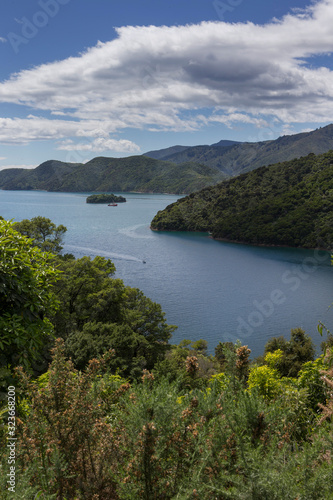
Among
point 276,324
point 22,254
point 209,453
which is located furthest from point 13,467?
point 276,324

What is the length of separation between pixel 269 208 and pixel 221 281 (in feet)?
150

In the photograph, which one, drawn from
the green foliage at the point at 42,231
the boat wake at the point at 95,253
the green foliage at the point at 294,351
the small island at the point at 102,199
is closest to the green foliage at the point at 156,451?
the green foliage at the point at 294,351

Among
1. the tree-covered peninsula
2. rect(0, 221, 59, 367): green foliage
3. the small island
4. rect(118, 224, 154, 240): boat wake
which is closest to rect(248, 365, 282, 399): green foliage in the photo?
the tree-covered peninsula

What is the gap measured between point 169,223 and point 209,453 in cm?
9144

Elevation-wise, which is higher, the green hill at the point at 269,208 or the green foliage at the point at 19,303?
the green hill at the point at 269,208

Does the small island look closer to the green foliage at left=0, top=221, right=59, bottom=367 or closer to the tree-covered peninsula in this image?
the green foliage at left=0, top=221, right=59, bottom=367

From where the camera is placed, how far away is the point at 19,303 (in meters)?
4.41

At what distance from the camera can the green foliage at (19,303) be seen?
4.16m

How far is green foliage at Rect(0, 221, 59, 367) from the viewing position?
416 cm

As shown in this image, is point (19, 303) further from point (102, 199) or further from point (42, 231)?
point (102, 199)

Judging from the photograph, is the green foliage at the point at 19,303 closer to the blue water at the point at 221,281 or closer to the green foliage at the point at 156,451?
the green foliage at the point at 156,451

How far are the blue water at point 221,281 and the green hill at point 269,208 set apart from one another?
5352 millimetres

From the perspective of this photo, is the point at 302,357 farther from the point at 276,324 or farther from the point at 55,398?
the point at 55,398

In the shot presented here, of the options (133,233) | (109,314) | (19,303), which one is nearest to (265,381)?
(19,303)
